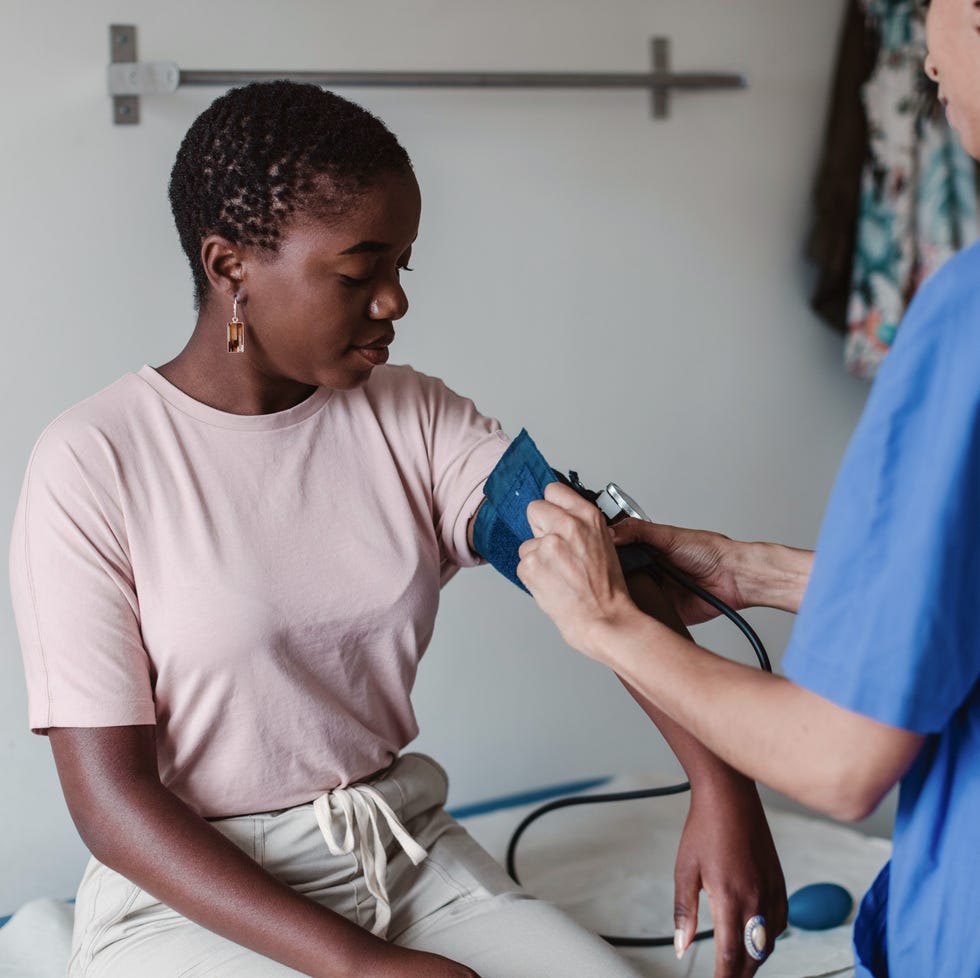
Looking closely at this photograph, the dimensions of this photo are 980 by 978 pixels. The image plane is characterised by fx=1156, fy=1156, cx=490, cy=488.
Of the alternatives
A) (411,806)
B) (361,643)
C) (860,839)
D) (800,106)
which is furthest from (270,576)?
(800,106)

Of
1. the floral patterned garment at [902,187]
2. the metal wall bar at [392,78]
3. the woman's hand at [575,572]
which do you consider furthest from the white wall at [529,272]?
the woman's hand at [575,572]

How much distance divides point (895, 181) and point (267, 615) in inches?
64.6

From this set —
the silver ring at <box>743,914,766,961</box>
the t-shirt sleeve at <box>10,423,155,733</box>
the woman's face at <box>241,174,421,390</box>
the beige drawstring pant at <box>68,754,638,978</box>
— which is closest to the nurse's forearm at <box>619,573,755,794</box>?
the silver ring at <box>743,914,766,961</box>

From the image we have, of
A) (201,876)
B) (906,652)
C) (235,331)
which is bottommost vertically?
(201,876)

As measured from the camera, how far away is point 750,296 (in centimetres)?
233

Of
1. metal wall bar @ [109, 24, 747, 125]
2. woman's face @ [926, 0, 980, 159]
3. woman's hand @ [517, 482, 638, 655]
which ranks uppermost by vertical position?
metal wall bar @ [109, 24, 747, 125]

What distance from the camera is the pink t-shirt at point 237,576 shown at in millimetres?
1048

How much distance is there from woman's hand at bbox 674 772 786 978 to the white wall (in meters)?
1.13

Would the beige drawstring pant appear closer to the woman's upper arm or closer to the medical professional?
the woman's upper arm

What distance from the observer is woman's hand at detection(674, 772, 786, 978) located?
3.05ft

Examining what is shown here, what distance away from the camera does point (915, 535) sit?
670 mm

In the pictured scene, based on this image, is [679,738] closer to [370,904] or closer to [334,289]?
[370,904]

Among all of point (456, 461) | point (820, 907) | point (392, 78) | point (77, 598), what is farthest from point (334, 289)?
point (820, 907)

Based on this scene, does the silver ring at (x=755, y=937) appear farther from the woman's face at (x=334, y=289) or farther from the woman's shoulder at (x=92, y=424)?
the woman's shoulder at (x=92, y=424)
